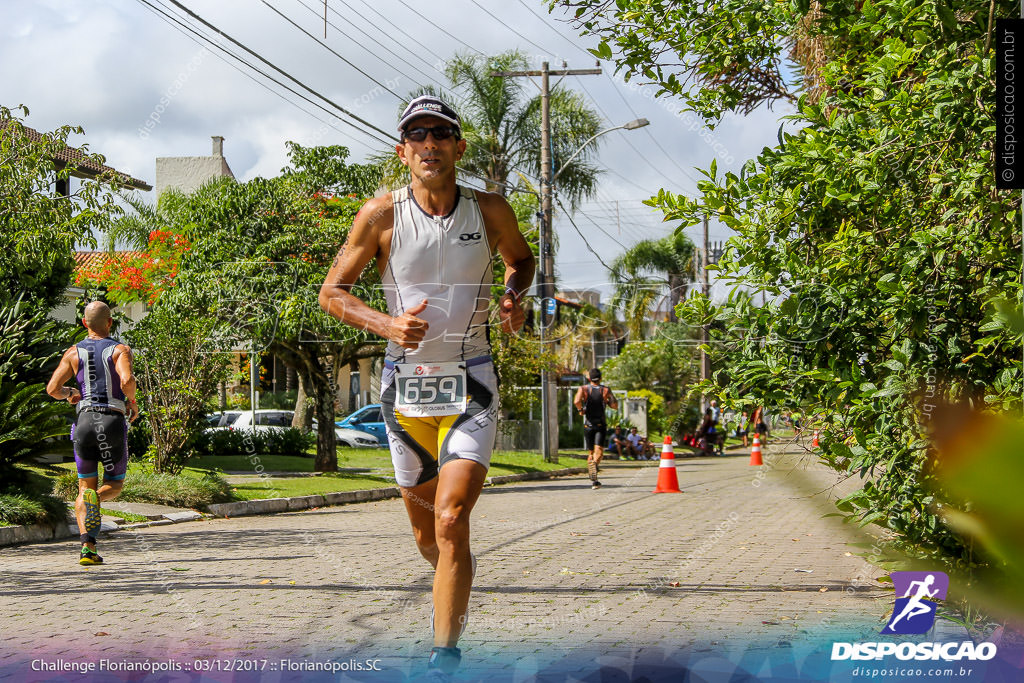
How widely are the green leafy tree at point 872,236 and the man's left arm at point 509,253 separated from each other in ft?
5.88

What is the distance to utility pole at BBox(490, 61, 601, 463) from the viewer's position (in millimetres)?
23594

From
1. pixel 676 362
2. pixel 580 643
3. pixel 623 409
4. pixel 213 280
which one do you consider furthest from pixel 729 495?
pixel 676 362

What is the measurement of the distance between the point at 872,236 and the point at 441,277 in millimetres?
2825

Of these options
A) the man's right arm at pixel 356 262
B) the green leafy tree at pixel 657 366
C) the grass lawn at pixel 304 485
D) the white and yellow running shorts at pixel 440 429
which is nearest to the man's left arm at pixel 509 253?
the white and yellow running shorts at pixel 440 429

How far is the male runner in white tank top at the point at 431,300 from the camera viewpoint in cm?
416

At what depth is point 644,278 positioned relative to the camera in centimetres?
4612

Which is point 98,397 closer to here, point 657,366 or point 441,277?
point 441,277

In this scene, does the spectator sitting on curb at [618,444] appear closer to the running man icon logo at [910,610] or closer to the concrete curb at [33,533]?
the concrete curb at [33,533]

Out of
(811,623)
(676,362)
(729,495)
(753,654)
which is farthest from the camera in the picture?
(676,362)

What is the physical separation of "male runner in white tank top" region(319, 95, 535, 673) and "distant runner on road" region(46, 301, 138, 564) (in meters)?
4.39

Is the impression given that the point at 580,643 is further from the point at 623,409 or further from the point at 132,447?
the point at 623,409

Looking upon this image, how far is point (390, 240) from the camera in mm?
4270

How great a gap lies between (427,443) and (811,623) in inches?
97.5

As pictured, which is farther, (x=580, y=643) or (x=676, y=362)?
(x=676, y=362)
